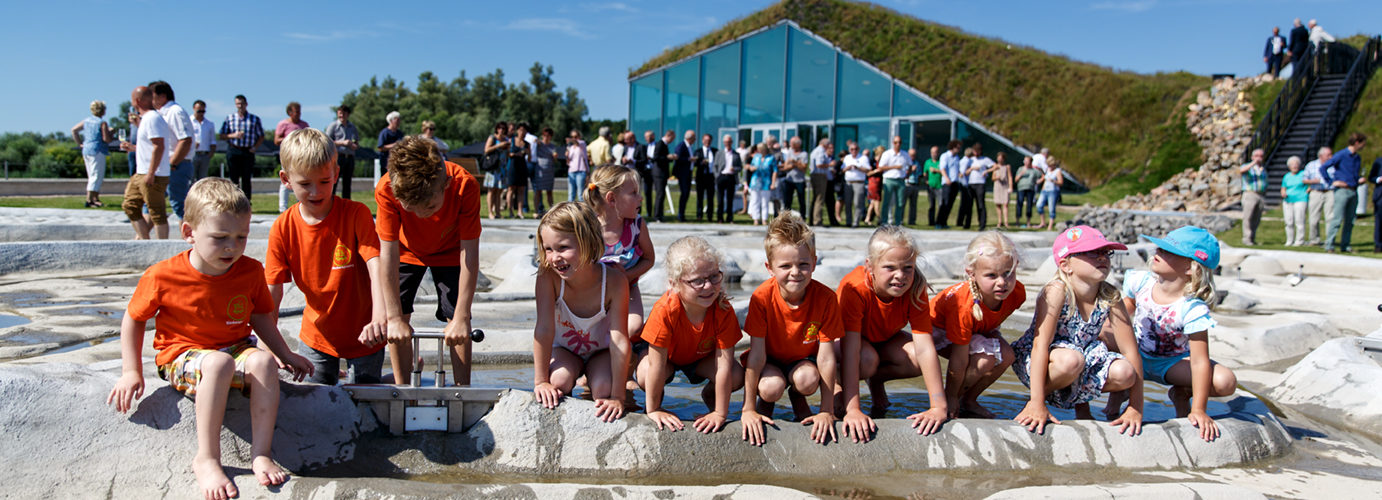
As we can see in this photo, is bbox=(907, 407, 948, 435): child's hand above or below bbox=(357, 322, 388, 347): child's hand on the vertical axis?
below

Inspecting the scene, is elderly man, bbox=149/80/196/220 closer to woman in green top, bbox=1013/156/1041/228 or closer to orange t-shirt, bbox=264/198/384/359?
orange t-shirt, bbox=264/198/384/359

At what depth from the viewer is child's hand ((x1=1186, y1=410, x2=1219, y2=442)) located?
3.50 meters

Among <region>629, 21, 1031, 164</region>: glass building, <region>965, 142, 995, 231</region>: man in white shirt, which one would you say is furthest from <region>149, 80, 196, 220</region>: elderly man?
<region>629, 21, 1031, 164</region>: glass building

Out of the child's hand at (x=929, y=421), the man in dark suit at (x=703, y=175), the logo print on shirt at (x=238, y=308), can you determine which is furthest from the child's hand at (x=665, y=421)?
the man in dark suit at (x=703, y=175)

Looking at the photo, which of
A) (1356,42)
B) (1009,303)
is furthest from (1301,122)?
(1009,303)

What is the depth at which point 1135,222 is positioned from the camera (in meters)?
15.3

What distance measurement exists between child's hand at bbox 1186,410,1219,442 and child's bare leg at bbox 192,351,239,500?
344cm

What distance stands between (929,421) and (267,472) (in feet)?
7.45

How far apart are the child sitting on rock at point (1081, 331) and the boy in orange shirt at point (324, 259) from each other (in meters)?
2.59

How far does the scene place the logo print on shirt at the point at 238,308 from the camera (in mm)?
3072

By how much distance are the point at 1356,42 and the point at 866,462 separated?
29432 mm

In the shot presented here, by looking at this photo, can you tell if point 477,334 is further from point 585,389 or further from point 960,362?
point 960,362

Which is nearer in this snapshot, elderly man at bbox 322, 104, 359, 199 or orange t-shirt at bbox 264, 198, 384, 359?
orange t-shirt at bbox 264, 198, 384, 359

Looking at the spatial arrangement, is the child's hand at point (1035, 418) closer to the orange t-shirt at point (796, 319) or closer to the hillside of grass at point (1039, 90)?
the orange t-shirt at point (796, 319)
